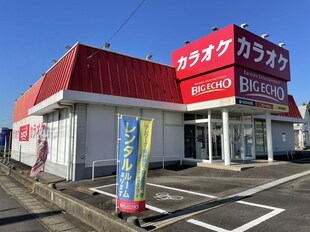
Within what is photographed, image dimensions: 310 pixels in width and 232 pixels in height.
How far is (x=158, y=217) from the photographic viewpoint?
18.9ft

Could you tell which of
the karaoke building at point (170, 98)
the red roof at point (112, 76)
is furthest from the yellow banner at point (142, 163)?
the red roof at point (112, 76)

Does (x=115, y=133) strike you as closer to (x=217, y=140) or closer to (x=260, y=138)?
(x=217, y=140)

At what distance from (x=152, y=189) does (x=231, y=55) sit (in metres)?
7.44

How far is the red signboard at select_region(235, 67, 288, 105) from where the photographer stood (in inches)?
496

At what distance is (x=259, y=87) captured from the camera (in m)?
13.7

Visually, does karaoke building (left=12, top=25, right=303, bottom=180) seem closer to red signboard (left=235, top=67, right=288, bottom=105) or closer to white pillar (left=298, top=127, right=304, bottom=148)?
red signboard (left=235, top=67, right=288, bottom=105)

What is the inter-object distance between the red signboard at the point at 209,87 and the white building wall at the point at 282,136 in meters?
10.5

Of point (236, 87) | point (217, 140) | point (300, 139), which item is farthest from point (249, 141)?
point (300, 139)

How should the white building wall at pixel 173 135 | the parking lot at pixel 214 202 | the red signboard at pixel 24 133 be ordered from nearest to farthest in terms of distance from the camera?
the parking lot at pixel 214 202 → the white building wall at pixel 173 135 → the red signboard at pixel 24 133

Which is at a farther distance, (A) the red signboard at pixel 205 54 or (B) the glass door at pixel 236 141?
(B) the glass door at pixel 236 141

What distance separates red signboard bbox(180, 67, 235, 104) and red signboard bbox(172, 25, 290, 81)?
1.11ft

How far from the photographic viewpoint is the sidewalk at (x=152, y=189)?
5664 mm

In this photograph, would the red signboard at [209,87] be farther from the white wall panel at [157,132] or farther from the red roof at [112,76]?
the white wall panel at [157,132]

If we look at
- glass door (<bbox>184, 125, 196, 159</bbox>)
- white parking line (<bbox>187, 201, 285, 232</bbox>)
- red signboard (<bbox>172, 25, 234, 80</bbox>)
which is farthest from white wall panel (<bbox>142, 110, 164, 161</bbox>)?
white parking line (<bbox>187, 201, 285, 232</bbox>)
